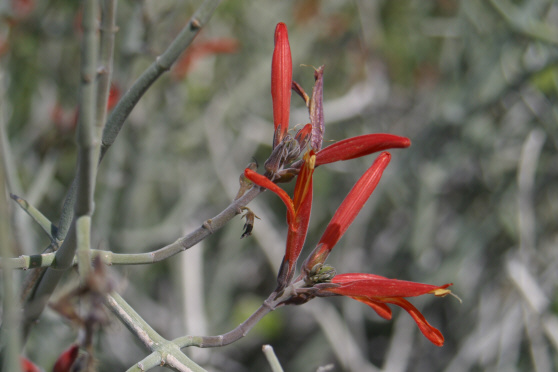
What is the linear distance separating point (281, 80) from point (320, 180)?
5.92ft

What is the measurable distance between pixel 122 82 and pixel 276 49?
0.98 m

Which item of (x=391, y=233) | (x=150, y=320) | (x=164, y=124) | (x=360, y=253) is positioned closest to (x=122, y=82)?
(x=164, y=124)

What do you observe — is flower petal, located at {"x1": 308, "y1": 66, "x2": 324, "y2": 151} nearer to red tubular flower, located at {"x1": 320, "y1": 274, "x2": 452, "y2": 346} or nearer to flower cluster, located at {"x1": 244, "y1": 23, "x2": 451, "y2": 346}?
flower cluster, located at {"x1": 244, "y1": 23, "x2": 451, "y2": 346}

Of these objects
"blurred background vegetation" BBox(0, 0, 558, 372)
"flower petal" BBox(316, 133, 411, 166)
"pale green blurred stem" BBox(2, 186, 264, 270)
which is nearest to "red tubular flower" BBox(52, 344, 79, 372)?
"pale green blurred stem" BBox(2, 186, 264, 270)

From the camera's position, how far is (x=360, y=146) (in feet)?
2.00

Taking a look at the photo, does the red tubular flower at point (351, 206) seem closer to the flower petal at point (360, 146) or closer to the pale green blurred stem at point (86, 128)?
the flower petal at point (360, 146)

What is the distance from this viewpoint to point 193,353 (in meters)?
1.44

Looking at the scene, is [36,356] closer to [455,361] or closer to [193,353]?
[193,353]

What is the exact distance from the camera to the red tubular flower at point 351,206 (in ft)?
2.15

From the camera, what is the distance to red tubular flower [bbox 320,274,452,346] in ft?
2.04

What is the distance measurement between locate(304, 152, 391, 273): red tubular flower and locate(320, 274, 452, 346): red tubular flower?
38mm

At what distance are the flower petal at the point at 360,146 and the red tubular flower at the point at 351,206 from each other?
50 mm

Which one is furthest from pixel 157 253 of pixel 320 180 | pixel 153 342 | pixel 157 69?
pixel 320 180

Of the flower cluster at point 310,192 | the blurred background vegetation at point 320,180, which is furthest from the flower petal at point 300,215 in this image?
the blurred background vegetation at point 320,180
